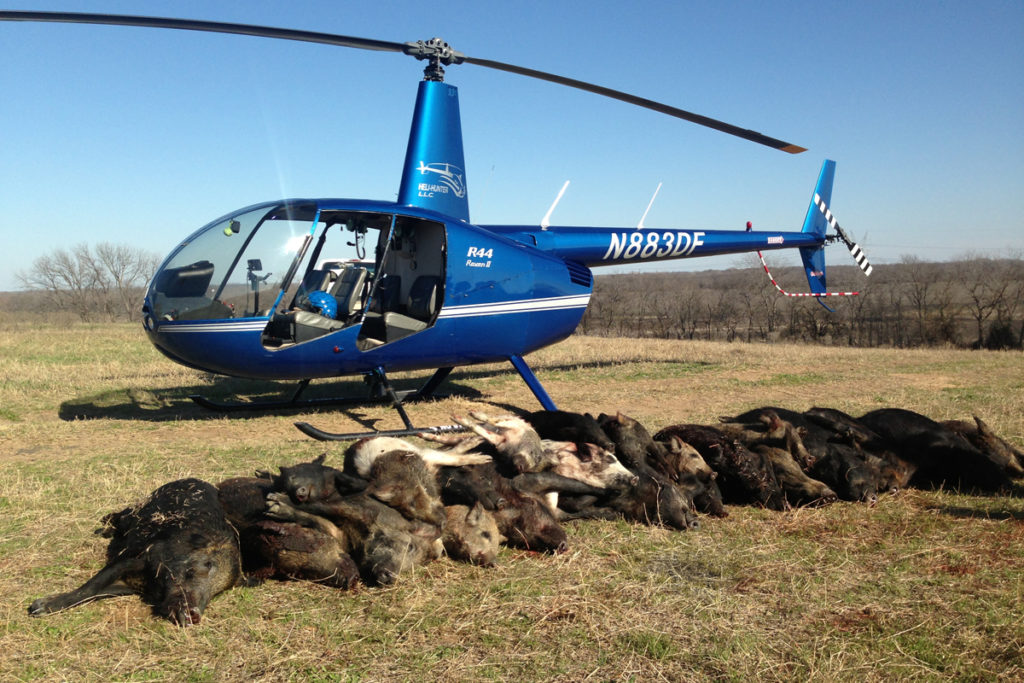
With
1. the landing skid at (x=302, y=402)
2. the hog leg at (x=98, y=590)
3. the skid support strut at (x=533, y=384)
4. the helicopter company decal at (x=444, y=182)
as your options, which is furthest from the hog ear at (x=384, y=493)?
the helicopter company decal at (x=444, y=182)

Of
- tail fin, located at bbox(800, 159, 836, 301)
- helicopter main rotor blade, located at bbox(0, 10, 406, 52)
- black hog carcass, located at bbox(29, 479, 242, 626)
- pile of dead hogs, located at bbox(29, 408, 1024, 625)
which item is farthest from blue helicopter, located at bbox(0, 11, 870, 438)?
tail fin, located at bbox(800, 159, 836, 301)

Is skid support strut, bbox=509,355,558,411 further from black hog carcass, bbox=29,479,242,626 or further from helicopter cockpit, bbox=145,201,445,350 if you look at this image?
black hog carcass, bbox=29,479,242,626

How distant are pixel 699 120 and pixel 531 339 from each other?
3828 millimetres

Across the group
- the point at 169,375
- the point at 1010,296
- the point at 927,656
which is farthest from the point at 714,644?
the point at 1010,296

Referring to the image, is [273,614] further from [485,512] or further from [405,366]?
[405,366]

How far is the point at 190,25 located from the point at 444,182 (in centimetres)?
398

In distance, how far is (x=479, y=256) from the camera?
956 cm

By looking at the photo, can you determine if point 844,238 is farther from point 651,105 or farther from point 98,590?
point 98,590

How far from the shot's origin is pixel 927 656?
11.2ft

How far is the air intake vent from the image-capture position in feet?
35.8

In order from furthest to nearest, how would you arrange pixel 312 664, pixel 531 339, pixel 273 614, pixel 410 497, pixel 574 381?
pixel 574 381 < pixel 531 339 < pixel 410 497 < pixel 273 614 < pixel 312 664

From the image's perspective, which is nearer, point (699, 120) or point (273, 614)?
point (273, 614)

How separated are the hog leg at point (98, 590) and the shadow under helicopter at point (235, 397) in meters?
5.84

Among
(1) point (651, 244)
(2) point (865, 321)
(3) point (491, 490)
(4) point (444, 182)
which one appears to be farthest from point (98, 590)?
(2) point (865, 321)
